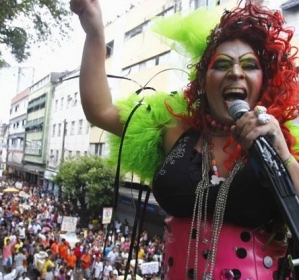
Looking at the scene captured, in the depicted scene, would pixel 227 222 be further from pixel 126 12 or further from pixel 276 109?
pixel 126 12

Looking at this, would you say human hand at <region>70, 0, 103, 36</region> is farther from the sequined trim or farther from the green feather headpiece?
the sequined trim

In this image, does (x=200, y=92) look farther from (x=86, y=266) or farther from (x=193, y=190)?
(x=86, y=266)

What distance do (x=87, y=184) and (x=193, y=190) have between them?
53.7 ft

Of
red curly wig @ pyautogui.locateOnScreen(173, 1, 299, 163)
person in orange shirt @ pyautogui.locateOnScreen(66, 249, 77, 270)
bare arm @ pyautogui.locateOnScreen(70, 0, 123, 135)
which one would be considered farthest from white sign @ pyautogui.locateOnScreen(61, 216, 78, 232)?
red curly wig @ pyautogui.locateOnScreen(173, 1, 299, 163)

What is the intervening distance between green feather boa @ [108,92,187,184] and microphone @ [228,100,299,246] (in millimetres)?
678

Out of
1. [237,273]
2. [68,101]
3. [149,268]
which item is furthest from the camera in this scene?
[68,101]

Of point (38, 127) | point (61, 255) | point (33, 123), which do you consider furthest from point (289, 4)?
point (33, 123)

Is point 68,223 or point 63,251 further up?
point 68,223

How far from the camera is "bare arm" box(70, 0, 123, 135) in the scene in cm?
161

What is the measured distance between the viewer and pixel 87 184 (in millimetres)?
17500

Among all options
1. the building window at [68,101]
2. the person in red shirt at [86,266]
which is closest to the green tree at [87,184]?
the person in red shirt at [86,266]

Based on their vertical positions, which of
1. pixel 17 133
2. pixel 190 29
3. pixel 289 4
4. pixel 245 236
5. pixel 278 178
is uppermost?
pixel 17 133

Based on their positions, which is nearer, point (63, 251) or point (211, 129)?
point (211, 129)

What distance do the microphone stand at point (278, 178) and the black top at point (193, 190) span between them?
0.83ft
